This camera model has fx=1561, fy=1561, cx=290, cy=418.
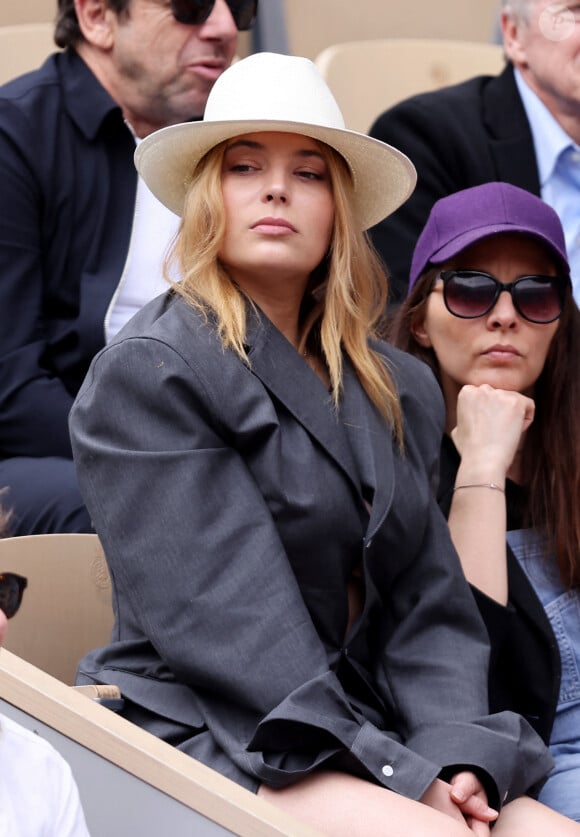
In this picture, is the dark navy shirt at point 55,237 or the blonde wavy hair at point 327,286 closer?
the blonde wavy hair at point 327,286

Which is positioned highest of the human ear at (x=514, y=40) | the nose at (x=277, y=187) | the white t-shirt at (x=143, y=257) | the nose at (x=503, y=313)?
the human ear at (x=514, y=40)

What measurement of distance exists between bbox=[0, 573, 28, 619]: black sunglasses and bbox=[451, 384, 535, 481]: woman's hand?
0.75m

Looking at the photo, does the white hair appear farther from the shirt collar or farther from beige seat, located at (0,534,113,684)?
beige seat, located at (0,534,113,684)

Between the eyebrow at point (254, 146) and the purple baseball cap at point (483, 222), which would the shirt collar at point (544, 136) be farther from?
the eyebrow at point (254, 146)

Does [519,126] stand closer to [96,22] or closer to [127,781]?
[96,22]

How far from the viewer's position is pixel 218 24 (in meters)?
3.13

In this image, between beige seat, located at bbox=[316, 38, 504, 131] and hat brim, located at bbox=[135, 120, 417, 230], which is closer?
hat brim, located at bbox=[135, 120, 417, 230]

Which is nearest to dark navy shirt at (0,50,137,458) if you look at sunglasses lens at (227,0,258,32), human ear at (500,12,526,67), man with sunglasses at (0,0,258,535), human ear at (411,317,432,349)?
man with sunglasses at (0,0,258,535)

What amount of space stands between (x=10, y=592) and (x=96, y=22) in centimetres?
156

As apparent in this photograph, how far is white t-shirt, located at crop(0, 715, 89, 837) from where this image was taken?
1387 millimetres

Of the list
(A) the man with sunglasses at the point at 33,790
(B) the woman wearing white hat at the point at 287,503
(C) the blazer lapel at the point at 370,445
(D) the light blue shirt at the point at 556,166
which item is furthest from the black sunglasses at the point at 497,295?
(A) the man with sunglasses at the point at 33,790

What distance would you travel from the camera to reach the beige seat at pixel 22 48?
11.9 feet

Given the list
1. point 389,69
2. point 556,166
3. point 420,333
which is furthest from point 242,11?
point 389,69

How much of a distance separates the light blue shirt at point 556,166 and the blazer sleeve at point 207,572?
1599 mm
